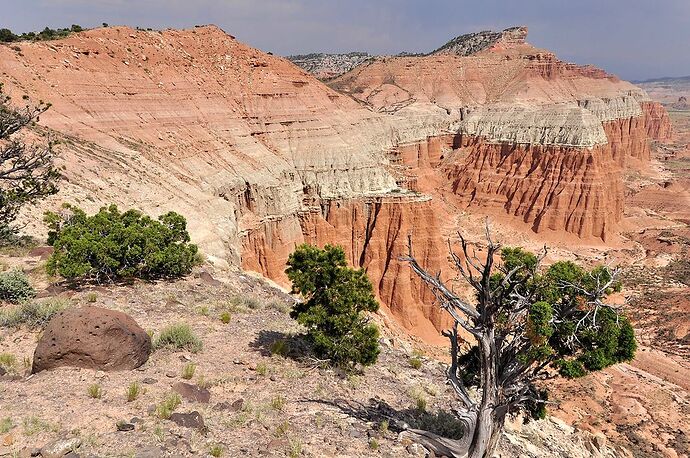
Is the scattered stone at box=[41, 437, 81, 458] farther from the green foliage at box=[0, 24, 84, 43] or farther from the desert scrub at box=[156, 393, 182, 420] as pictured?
the green foliage at box=[0, 24, 84, 43]

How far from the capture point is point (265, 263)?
37.0 meters

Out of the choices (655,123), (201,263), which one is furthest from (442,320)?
(655,123)

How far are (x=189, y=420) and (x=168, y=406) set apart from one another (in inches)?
24.1

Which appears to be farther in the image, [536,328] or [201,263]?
[201,263]

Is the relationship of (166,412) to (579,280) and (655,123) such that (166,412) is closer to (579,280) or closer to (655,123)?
(579,280)

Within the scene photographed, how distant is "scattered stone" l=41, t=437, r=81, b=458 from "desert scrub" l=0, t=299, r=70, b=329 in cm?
579

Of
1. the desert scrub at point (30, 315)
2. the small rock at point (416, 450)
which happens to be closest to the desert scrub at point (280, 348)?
the small rock at point (416, 450)

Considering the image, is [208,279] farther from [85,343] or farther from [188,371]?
[85,343]

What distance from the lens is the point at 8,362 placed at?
11148mm

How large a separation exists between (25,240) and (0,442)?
606 inches

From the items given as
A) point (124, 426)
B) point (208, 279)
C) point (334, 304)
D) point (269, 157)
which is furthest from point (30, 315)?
point (269, 157)

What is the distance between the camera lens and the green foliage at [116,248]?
16078mm

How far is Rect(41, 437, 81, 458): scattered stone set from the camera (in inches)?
314

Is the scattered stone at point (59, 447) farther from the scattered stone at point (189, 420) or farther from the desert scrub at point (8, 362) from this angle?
the desert scrub at point (8, 362)
